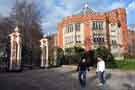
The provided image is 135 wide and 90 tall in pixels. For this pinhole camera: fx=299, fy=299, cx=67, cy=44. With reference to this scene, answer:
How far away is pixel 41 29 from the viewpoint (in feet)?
181

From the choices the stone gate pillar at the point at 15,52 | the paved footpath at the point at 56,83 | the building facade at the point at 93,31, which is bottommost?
the paved footpath at the point at 56,83

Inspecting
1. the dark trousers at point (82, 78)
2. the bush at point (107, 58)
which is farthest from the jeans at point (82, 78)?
the bush at point (107, 58)

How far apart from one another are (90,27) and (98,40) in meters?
4.31

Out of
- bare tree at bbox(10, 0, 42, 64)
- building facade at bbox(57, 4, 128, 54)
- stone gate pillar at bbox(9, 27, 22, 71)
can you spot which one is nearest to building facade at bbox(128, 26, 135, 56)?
building facade at bbox(57, 4, 128, 54)

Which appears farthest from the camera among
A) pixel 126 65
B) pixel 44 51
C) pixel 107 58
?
pixel 126 65

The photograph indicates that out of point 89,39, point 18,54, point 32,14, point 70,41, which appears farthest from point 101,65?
point 70,41

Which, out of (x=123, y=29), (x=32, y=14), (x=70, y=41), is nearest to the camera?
(x=32, y=14)

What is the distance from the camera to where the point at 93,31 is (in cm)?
7369

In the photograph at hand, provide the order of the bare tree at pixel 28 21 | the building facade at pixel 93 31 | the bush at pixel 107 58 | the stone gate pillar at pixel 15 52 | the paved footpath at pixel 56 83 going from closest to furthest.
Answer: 1. the paved footpath at pixel 56 83
2. the stone gate pillar at pixel 15 52
3. the bush at pixel 107 58
4. the bare tree at pixel 28 21
5. the building facade at pixel 93 31

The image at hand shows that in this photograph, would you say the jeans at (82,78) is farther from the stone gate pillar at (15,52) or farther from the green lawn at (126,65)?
the green lawn at (126,65)

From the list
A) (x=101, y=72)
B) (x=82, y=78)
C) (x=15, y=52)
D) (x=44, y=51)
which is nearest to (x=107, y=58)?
(x=44, y=51)

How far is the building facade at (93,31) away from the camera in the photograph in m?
73.2

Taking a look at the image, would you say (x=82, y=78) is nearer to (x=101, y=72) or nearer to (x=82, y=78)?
(x=82, y=78)

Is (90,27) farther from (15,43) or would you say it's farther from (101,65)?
(101,65)
